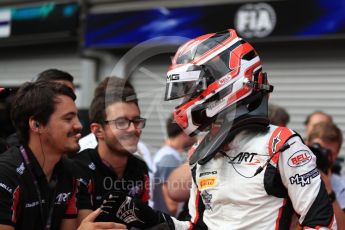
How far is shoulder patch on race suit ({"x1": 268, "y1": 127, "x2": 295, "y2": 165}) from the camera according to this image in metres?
2.42

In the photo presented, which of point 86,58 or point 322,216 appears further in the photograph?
point 86,58

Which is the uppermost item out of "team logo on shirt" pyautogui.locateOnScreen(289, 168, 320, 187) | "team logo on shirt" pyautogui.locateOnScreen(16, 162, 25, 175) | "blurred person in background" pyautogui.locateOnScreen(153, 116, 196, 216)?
"team logo on shirt" pyautogui.locateOnScreen(289, 168, 320, 187)

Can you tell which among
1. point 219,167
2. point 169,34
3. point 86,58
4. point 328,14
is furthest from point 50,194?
point 86,58

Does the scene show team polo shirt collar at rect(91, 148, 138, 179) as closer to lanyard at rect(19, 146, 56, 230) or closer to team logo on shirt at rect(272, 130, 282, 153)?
lanyard at rect(19, 146, 56, 230)

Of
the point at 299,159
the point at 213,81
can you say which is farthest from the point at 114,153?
the point at 299,159

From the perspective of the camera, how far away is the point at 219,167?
264cm

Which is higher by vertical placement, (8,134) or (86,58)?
(86,58)

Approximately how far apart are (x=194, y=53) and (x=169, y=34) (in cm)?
595

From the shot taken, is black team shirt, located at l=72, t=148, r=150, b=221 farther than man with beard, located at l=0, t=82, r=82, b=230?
Yes

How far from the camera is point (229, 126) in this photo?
260 cm

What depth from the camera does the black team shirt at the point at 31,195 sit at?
2586 mm

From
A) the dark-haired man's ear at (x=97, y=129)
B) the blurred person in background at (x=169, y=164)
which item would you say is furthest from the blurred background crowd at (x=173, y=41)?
the dark-haired man's ear at (x=97, y=129)

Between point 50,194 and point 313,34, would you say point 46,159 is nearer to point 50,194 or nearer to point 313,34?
point 50,194

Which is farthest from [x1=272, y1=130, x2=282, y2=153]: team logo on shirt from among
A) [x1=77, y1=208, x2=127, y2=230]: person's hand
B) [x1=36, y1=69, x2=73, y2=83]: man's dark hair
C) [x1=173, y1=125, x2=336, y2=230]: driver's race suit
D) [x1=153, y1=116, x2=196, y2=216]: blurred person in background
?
[x1=36, y1=69, x2=73, y2=83]: man's dark hair
